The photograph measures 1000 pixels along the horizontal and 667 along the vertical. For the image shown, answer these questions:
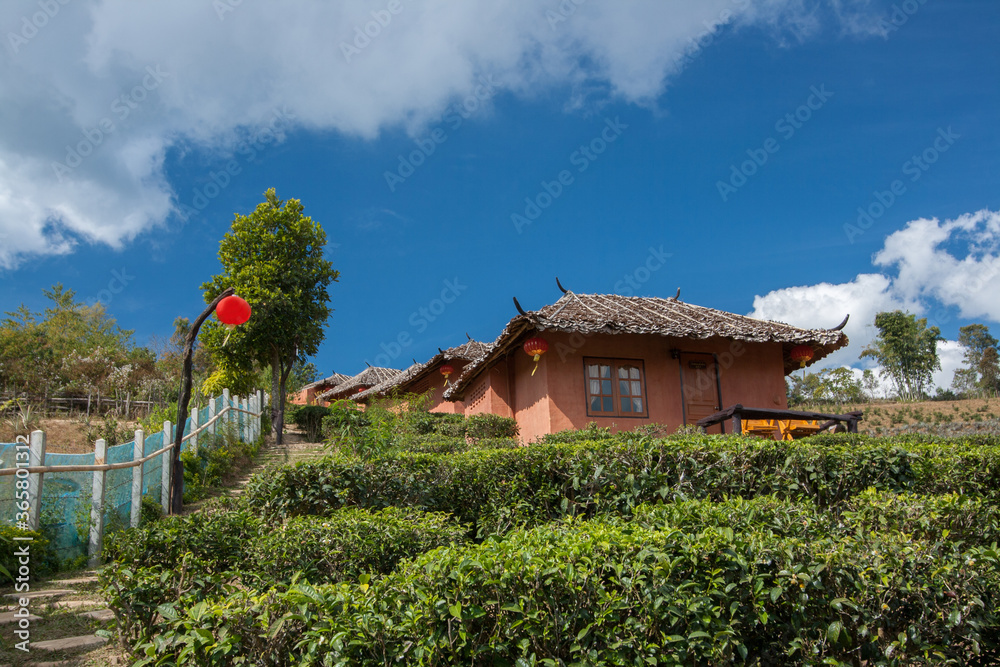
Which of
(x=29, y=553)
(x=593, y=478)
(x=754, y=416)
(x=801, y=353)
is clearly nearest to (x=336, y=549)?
(x=593, y=478)

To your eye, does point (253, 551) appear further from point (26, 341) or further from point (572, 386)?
point (26, 341)

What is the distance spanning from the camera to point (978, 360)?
46.1m

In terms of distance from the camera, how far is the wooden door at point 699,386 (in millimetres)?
12680

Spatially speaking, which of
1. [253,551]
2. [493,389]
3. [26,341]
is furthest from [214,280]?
[253,551]

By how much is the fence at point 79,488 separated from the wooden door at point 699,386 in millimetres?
9686

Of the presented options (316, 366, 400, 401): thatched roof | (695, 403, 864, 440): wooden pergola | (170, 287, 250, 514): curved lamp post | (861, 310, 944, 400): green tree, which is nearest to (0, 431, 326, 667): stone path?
(170, 287, 250, 514): curved lamp post

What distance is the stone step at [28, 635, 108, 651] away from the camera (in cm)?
434

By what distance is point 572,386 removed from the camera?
11.9 metres

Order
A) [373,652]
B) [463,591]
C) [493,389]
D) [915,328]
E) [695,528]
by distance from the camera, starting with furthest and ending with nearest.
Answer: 1. [915,328]
2. [493,389]
3. [695,528]
4. [463,591]
5. [373,652]

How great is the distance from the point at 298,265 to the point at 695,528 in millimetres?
18825

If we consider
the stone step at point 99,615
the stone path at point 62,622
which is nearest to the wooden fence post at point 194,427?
the stone path at point 62,622

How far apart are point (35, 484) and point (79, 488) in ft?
1.81

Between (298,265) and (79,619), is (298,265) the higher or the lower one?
the higher one

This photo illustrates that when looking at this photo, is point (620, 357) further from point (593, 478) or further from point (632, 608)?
point (632, 608)
